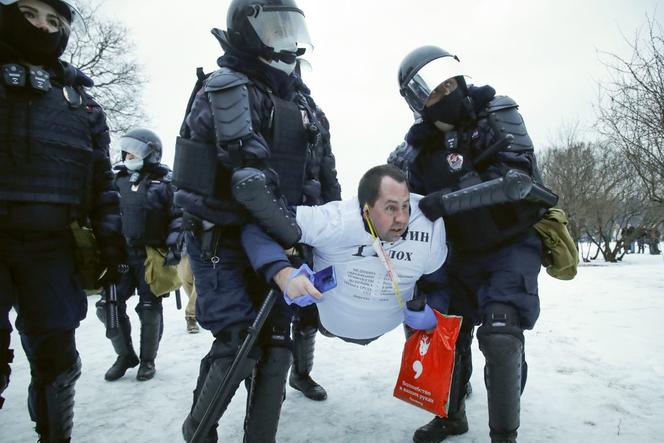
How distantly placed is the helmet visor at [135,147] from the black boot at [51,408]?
99.6 inches

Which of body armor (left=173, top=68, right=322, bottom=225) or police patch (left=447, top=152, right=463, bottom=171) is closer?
body armor (left=173, top=68, right=322, bottom=225)

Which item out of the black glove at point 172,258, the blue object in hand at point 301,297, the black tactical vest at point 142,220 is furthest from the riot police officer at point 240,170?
the black tactical vest at point 142,220

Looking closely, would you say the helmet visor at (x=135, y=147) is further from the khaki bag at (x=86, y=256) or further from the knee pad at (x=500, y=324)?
the knee pad at (x=500, y=324)

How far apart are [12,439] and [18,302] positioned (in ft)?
3.37

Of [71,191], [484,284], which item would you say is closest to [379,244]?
[484,284]

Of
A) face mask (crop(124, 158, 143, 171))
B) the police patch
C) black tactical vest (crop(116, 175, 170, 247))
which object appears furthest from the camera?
face mask (crop(124, 158, 143, 171))

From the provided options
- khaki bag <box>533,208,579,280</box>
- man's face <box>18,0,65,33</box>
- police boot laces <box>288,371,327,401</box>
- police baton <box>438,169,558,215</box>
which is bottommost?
police boot laces <box>288,371,327,401</box>

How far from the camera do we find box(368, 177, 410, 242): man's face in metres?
2.06

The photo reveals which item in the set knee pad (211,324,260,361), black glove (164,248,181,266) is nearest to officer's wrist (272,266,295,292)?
knee pad (211,324,260,361)

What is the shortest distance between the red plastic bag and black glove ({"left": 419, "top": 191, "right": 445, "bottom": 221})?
51 centimetres

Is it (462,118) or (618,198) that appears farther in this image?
(618,198)

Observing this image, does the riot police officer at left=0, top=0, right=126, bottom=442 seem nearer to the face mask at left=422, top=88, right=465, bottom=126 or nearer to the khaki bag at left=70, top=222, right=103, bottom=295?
the khaki bag at left=70, top=222, right=103, bottom=295

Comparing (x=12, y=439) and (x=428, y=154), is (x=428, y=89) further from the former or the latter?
(x=12, y=439)

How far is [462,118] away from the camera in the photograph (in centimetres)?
244
